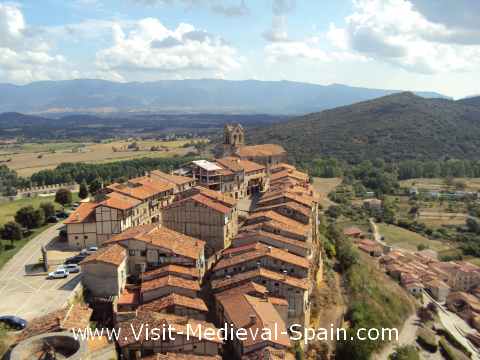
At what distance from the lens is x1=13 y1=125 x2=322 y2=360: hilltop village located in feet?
101

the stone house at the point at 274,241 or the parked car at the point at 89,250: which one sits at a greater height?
the stone house at the point at 274,241

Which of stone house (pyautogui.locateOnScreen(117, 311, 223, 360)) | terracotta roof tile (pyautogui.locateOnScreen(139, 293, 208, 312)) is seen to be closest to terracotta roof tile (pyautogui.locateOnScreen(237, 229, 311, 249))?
terracotta roof tile (pyautogui.locateOnScreen(139, 293, 208, 312))

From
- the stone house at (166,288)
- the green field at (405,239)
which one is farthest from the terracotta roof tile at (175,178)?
the green field at (405,239)

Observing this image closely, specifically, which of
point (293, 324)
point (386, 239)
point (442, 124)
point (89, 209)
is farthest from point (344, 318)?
point (442, 124)

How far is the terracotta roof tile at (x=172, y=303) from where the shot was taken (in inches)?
1304

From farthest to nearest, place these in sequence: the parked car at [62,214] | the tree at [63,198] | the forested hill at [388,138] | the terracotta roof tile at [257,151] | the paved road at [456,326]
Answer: the forested hill at [388,138], the terracotta roof tile at [257,151], the tree at [63,198], the parked car at [62,214], the paved road at [456,326]

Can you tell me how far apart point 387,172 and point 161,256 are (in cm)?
12065

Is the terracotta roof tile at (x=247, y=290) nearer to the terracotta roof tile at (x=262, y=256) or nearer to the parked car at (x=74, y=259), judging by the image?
the terracotta roof tile at (x=262, y=256)

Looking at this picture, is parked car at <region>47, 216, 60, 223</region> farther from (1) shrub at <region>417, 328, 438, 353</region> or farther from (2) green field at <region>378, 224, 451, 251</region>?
(2) green field at <region>378, 224, 451, 251</region>

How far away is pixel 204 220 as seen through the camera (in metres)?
46.8

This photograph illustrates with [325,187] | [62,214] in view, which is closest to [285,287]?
[62,214]

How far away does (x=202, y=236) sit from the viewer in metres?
47.0

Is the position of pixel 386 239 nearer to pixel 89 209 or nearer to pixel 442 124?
pixel 89 209

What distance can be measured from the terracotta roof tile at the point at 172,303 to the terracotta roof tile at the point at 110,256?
4419 mm
